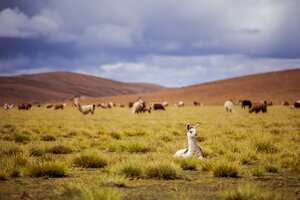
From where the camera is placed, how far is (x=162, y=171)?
19.3ft

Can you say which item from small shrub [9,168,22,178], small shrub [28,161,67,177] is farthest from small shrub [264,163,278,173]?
small shrub [9,168,22,178]

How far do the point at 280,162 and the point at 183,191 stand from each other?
369cm

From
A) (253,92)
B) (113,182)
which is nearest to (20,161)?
(113,182)

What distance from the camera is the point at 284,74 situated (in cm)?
10662

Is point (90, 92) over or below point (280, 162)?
over

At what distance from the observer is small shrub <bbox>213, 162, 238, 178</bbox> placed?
6.03 m

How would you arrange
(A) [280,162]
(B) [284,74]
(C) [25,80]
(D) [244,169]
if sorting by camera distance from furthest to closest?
(C) [25,80] < (B) [284,74] < (A) [280,162] < (D) [244,169]

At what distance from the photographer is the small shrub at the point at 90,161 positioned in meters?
7.21

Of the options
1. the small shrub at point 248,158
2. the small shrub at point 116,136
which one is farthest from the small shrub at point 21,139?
the small shrub at point 248,158

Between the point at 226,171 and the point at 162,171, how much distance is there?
4.45ft

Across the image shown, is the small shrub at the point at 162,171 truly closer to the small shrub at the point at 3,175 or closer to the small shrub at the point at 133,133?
the small shrub at the point at 3,175

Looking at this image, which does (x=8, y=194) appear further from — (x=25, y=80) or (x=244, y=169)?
(x=25, y=80)

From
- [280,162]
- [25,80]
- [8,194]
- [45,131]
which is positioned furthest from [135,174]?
[25,80]

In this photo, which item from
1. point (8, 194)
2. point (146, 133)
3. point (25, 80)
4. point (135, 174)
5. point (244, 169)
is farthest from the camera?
point (25, 80)
